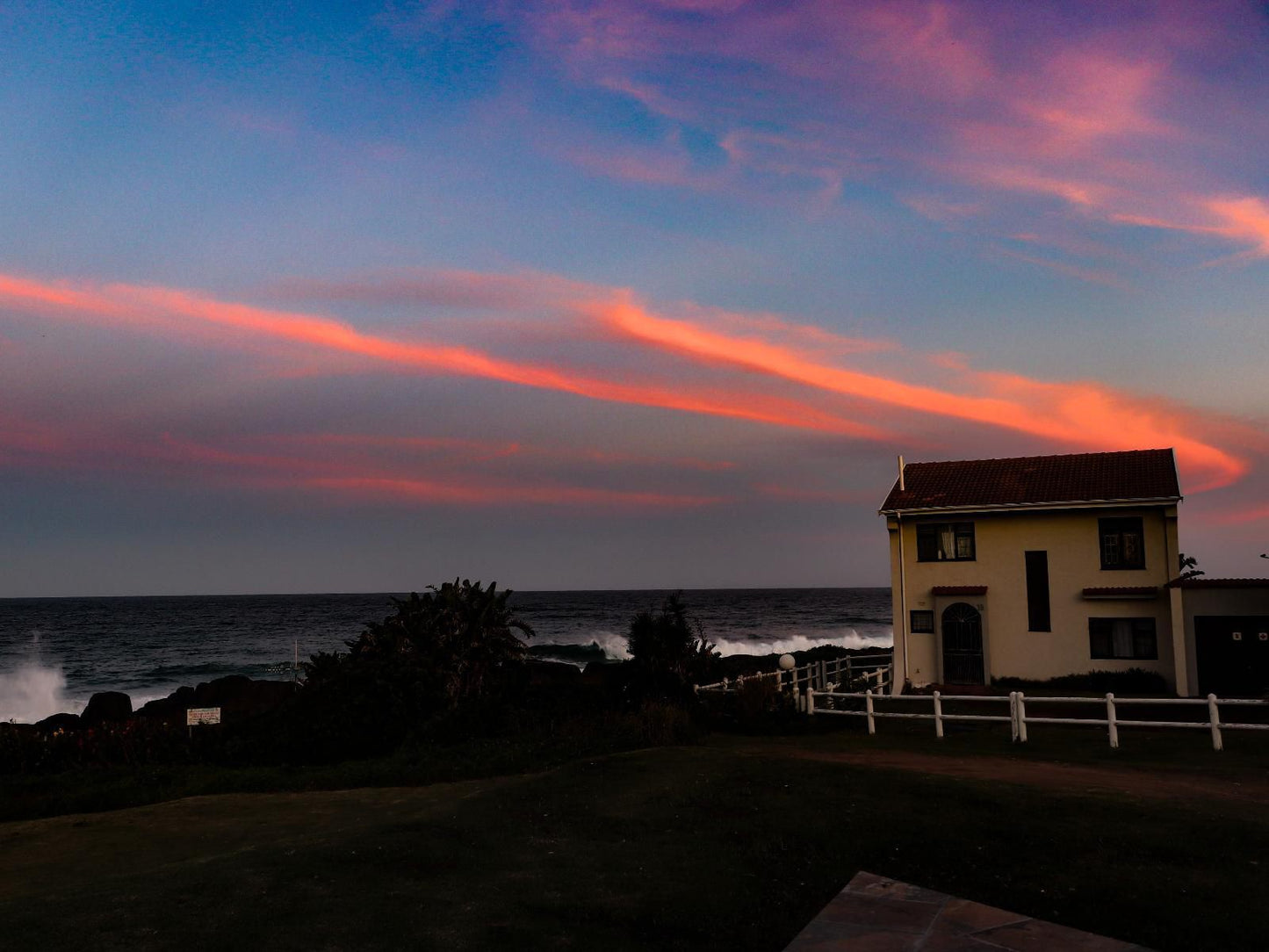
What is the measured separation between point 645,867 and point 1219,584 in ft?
73.2

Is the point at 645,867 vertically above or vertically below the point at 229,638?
above

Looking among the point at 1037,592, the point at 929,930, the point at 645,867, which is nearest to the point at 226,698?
the point at 1037,592

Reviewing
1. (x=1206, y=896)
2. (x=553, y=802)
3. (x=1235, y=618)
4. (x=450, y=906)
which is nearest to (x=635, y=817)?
(x=553, y=802)

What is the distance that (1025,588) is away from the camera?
29734mm

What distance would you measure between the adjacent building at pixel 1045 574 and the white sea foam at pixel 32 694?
1731 inches

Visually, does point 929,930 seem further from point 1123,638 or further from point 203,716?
point 1123,638

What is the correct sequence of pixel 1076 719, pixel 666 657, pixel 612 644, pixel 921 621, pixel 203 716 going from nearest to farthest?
pixel 1076 719, pixel 203 716, pixel 666 657, pixel 921 621, pixel 612 644

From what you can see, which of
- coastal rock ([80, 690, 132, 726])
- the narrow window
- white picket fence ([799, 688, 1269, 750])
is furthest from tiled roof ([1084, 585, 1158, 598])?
coastal rock ([80, 690, 132, 726])

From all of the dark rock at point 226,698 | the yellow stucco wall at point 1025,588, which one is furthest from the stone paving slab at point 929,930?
the dark rock at point 226,698

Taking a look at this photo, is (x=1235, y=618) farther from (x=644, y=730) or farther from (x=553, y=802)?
(x=553, y=802)

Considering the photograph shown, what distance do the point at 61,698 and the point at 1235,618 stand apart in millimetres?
61269

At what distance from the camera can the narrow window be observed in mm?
29469

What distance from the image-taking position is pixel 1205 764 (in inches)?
620

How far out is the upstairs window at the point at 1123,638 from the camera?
28188 millimetres
